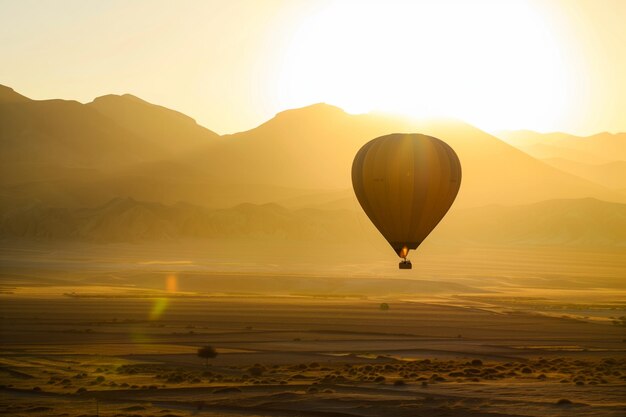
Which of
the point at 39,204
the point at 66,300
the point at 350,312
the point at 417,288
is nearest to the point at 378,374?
the point at 350,312

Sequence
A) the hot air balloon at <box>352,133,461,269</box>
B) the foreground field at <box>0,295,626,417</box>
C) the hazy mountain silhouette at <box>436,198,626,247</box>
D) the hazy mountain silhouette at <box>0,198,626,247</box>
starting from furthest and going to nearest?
the hazy mountain silhouette at <box>436,198,626,247</box>, the hazy mountain silhouette at <box>0,198,626,247</box>, the hot air balloon at <box>352,133,461,269</box>, the foreground field at <box>0,295,626,417</box>

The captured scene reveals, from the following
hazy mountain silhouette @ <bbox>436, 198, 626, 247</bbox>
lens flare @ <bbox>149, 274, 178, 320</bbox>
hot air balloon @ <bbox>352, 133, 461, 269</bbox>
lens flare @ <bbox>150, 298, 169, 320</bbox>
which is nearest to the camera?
hot air balloon @ <bbox>352, 133, 461, 269</bbox>

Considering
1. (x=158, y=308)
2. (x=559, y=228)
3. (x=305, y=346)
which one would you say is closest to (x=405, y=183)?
(x=305, y=346)

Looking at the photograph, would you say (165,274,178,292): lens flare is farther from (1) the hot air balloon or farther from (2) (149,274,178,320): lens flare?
(1) the hot air balloon

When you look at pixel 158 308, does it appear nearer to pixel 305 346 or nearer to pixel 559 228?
pixel 305 346

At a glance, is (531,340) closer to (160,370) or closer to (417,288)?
(160,370)

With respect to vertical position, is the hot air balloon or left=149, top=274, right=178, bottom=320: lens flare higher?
the hot air balloon

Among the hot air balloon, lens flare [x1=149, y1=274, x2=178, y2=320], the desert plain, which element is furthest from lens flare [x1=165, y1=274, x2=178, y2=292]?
the hot air balloon
